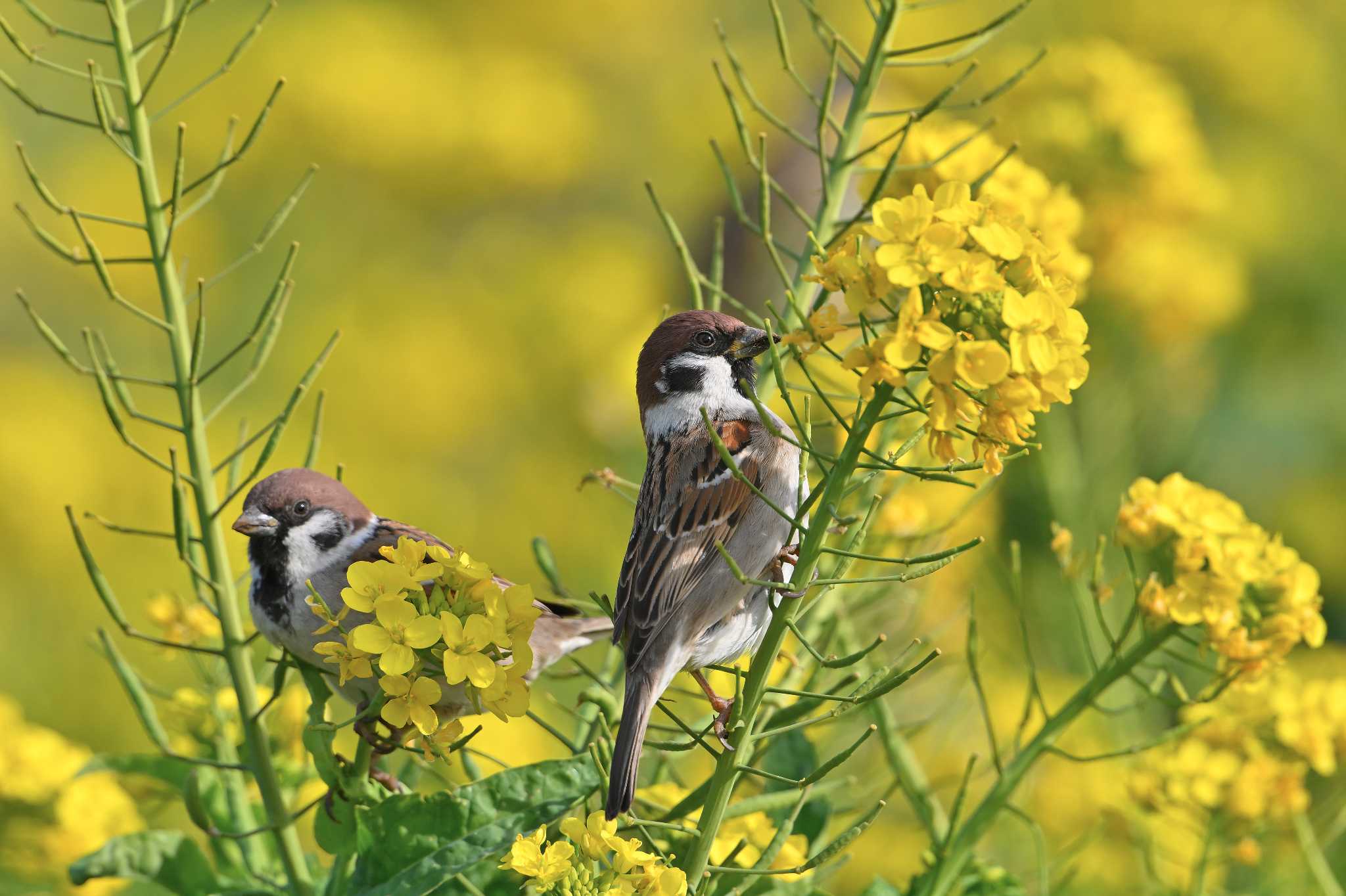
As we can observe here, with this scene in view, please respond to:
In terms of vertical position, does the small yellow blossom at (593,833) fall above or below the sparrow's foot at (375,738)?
above

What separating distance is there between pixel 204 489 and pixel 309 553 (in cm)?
46

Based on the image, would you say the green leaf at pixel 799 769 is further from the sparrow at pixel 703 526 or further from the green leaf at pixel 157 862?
the green leaf at pixel 157 862

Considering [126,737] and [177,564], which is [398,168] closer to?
[177,564]

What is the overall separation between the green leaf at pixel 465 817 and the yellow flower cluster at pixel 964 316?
569 millimetres

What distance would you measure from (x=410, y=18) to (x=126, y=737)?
4.87 metres

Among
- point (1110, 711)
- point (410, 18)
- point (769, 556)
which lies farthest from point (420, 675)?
point (410, 18)

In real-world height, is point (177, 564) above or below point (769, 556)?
Answer: below

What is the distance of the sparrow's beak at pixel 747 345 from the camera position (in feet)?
6.63

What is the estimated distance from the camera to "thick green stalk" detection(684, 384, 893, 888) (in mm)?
1300

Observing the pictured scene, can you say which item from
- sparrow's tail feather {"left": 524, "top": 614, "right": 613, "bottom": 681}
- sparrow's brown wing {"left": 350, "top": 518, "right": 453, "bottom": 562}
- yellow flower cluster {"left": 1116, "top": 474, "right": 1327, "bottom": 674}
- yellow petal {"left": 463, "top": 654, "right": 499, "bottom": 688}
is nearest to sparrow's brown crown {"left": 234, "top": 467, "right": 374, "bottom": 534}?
sparrow's brown wing {"left": 350, "top": 518, "right": 453, "bottom": 562}

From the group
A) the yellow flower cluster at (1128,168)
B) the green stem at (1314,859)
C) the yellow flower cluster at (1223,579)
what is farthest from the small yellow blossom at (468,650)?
the yellow flower cluster at (1128,168)

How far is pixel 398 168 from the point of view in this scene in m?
6.11

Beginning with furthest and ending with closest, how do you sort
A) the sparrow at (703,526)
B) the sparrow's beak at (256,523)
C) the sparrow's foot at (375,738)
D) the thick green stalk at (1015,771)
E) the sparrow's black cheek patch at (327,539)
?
the sparrow's black cheek patch at (327,539) < the sparrow's beak at (256,523) < the sparrow at (703,526) < the thick green stalk at (1015,771) < the sparrow's foot at (375,738)

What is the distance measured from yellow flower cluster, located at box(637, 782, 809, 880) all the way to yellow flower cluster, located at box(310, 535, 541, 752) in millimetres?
405
